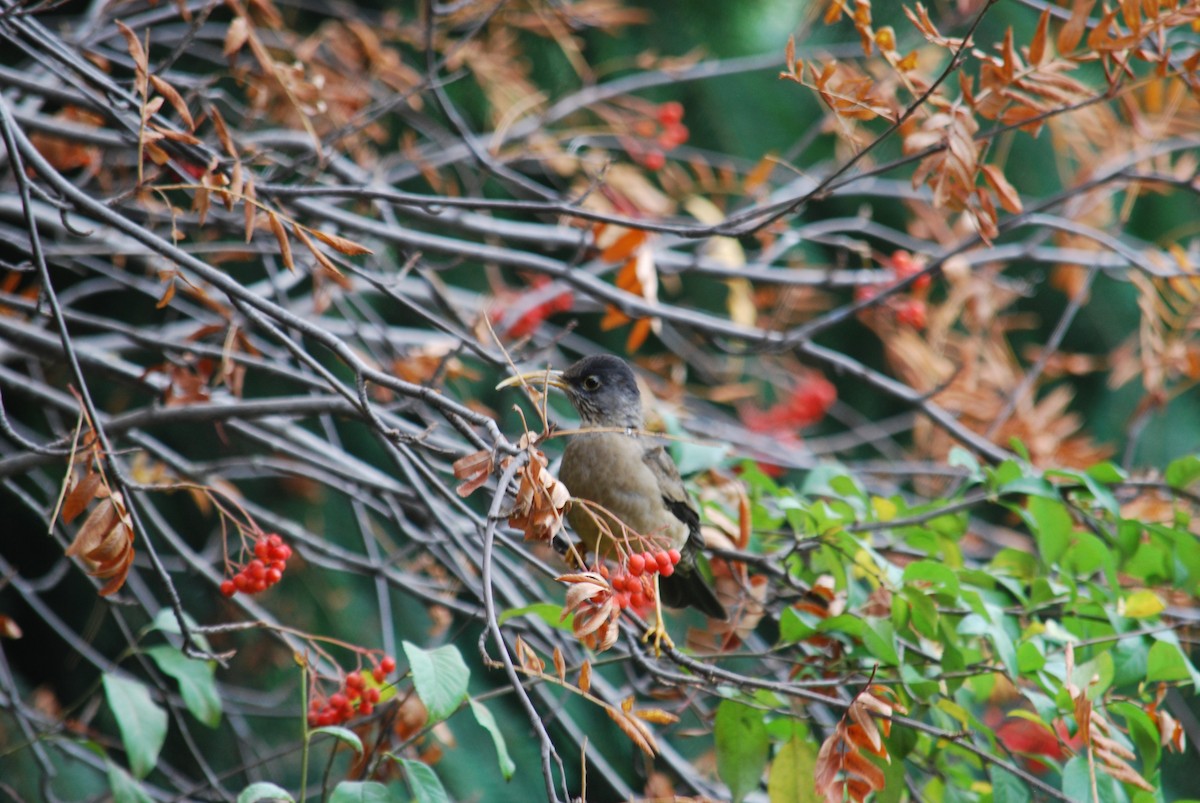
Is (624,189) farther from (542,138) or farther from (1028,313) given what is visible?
(1028,313)

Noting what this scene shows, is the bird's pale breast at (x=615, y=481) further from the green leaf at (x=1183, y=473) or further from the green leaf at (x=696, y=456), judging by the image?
the green leaf at (x=1183, y=473)

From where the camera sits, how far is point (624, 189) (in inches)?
156

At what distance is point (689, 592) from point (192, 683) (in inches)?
56.5

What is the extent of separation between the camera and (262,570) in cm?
208

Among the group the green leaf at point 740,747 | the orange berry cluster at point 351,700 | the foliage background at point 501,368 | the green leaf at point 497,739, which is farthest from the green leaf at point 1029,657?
the orange berry cluster at point 351,700

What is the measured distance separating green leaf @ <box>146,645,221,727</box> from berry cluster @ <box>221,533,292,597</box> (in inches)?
13.2

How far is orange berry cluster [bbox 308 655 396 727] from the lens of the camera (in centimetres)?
216

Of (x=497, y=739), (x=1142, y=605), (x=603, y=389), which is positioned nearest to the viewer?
(x=497, y=739)

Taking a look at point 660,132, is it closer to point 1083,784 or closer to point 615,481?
point 615,481

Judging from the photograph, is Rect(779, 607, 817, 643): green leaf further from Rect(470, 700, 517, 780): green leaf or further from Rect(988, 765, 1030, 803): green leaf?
Rect(470, 700, 517, 780): green leaf

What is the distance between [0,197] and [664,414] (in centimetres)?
219

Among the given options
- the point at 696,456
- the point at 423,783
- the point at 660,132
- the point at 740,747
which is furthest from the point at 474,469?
the point at 660,132

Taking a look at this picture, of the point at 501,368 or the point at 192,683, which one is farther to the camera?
the point at 501,368

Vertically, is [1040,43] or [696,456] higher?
[1040,43]
